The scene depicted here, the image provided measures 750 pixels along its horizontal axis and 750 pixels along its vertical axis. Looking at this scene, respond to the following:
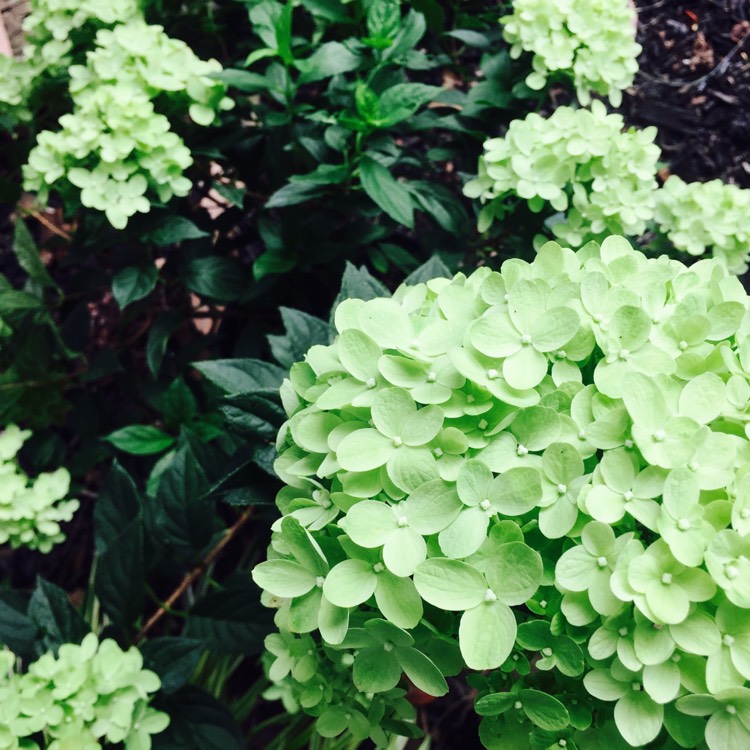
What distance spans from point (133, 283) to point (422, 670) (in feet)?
3.01

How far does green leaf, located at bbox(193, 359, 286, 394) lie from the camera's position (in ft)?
3.20

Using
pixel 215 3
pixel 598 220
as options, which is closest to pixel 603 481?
pixel 598 220

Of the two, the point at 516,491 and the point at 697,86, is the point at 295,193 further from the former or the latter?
the point at 697,86

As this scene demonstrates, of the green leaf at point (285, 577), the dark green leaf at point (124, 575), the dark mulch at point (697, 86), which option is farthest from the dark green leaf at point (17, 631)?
the dark mulch at point (697, 86)

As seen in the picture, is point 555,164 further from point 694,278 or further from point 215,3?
point 215,3

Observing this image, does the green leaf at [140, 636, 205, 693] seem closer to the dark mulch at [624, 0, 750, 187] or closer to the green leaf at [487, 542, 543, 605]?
the green leaf at [487, 542, 543, 605]

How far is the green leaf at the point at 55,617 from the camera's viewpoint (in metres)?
1.10

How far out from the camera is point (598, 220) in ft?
3.64

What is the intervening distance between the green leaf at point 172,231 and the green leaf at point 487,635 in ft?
2.87

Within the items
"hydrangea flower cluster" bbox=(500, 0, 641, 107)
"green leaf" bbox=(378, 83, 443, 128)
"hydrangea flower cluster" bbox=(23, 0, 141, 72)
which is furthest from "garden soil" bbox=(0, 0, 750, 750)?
"hydrangea flower cluster" bbox=(23, 0, 141, 72)

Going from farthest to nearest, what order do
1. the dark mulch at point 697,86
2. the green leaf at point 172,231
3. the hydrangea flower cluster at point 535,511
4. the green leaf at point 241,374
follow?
the dark mulch at point 697,86 < the green leaf at point 172,231 < the green leaf at point 241,374 < the hydrangea flower cluster at point 535,511

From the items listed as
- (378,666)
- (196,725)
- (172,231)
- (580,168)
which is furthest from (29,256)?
(378,666)

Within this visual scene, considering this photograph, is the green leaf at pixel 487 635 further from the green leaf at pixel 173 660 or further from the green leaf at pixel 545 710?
the green leaf at pixel 173 660

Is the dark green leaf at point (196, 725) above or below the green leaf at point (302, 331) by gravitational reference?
below
